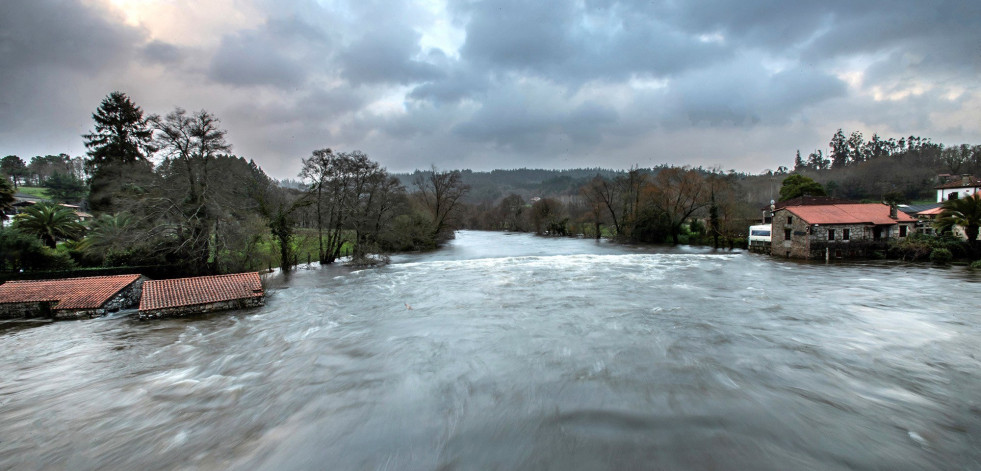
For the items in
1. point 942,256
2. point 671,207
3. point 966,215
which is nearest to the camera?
point 966,215

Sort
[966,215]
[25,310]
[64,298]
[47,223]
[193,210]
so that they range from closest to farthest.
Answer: [25,310], [64,298], [193,210], [47,223], [966,215]

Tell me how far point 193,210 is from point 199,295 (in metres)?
6.40

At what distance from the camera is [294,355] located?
10.7m

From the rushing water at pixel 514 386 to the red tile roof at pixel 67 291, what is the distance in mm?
1307

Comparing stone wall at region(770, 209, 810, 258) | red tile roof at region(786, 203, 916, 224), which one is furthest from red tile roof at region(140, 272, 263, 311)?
red tile roof at region(786, 203, 916, 224)

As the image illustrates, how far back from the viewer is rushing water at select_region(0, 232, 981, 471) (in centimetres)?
616

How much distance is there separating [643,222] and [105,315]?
47003 millimetres

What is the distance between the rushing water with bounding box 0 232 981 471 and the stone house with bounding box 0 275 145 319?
1.12 meters

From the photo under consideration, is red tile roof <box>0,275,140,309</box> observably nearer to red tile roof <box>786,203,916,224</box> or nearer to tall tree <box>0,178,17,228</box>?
tall tree <box>0,178,17,228</box>

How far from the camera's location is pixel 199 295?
1543cm

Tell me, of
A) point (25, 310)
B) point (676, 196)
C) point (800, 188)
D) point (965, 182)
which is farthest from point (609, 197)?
point (25, 310)

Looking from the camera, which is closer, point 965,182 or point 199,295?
point 199,295

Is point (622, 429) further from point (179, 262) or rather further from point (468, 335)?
point (179, 262)

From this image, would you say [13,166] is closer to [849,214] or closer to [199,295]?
[199,295]
